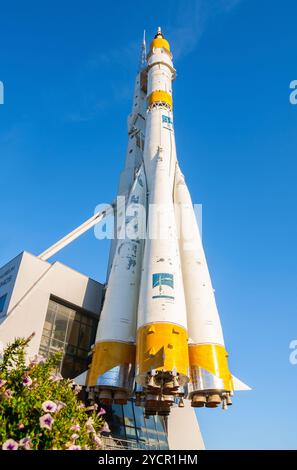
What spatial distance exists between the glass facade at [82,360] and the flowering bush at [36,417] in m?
9.61

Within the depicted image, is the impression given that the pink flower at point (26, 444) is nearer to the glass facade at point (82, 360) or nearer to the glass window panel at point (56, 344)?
the glass facade at point (82, 360)

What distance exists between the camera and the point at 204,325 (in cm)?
1541

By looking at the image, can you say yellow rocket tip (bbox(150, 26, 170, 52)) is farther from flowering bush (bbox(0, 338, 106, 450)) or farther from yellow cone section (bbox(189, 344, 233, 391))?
flowering bush (bbox(0, 338, 106, 450))

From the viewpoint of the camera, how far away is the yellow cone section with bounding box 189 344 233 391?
46.4 ft

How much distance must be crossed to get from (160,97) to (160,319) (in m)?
18.2

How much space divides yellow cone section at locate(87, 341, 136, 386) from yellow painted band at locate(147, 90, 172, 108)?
18.2 meters

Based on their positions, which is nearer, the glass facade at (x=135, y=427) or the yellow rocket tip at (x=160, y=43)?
the glass facade at (x=135, y=427)

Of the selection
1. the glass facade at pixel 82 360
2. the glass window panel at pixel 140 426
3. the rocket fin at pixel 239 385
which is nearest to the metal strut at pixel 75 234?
the glass facade at pixel 82 360

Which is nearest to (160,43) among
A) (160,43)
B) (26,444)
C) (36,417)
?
(160,43)

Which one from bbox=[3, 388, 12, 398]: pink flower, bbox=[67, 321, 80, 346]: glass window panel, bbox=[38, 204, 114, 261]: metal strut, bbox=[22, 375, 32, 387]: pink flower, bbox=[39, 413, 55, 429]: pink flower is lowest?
bbox=[39, 413, 55, 429]: pink flower

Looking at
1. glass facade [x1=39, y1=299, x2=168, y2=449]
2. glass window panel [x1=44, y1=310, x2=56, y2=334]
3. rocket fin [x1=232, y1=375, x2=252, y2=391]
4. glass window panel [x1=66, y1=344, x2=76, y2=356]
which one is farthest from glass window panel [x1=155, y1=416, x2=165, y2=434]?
glass window panel [x1=44, y1=310, x2=56, y2=334]

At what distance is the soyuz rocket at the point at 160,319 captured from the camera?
44.3 ft
